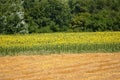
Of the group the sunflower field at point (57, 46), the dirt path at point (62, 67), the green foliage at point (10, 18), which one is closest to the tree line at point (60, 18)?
the green foliage at point (10, 18)

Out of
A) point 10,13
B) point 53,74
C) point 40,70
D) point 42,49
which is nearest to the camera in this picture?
point 53,74

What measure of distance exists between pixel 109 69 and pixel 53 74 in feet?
10.7

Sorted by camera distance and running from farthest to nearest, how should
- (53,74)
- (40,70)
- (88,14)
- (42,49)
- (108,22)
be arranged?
(88,14)
(108,22)
(42,49)
(40,70)
(53,74)

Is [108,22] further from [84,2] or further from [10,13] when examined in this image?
[10,13]

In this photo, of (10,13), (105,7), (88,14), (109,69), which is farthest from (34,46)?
(105,7)

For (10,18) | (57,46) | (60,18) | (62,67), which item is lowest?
(60,18)

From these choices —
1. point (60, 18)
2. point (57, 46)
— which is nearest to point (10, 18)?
point (60, 18)

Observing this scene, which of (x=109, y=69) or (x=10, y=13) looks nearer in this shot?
(x=109, y=69)

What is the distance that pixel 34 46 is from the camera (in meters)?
25.9

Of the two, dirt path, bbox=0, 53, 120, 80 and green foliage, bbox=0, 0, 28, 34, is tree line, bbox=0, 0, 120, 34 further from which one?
dirt path, bbox=0, 53, 120, 80

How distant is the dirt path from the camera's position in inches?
670

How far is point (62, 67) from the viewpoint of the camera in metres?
19.6

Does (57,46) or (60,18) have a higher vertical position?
(57,46)

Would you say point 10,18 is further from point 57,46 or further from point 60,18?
point 57,46
